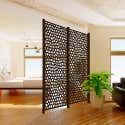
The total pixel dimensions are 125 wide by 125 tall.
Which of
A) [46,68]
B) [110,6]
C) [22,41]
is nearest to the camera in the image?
[110,6]

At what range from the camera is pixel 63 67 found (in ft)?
27.4

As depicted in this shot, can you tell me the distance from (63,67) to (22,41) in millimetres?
7177

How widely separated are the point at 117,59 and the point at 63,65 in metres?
2.28

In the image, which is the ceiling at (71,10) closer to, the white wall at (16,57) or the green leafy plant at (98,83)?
the green leafy plant at (98,83)

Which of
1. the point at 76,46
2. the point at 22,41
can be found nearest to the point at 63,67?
the point at 76,46

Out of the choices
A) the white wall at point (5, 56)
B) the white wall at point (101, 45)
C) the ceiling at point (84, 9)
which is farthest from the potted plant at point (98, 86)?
the white wall at point (5, 56)

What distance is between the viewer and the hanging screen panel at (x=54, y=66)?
294 inches

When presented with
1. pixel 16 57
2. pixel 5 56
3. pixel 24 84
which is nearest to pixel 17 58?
pixel 16 57

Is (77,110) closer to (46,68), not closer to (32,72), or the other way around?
(46,68)

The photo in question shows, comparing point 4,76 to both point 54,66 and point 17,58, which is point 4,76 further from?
point 54,66

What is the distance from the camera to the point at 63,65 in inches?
329

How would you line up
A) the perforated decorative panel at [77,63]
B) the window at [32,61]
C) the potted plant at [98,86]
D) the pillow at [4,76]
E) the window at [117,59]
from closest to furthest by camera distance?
1. the potted plant at [98,86]
2. the perforated decorative panel at [77,63]
3. the window at [117,59]
4. the pillow at [4,76]
5. the window at [32,61]

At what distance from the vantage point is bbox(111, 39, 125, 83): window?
9578 millimetres

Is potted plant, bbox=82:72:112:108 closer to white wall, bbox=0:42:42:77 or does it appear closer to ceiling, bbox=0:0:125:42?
ceiling, bbox=0:0:125:42
